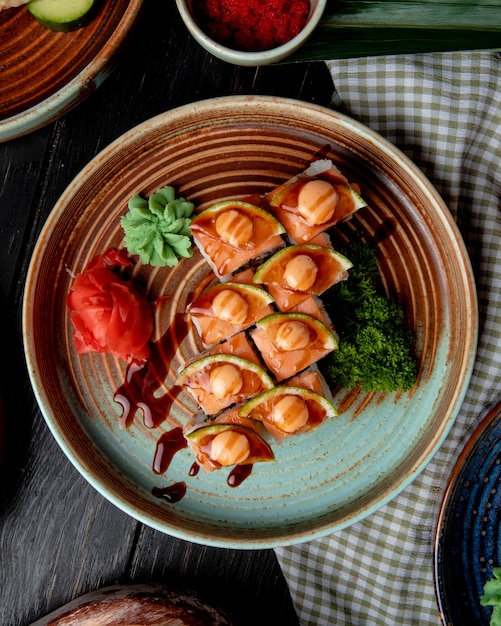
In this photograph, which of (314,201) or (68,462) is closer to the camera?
(314,201)

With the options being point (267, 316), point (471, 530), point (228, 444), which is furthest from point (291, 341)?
point (471, 530)

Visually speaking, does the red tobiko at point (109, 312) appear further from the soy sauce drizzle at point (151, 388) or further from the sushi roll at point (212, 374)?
the sushi roll at point (212, 374)

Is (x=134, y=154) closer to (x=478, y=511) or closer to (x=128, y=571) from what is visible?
(x=128, y=571)

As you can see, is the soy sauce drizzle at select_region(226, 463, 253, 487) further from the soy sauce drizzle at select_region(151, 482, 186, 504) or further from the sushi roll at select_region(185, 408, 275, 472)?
the soy sauce drizzle at select_region(151, 482, 186, 504)

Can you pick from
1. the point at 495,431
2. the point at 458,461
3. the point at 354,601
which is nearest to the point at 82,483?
the point at 354,601

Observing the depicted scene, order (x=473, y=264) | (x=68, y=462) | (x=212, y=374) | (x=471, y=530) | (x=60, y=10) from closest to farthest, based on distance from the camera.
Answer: (x=60, y=10) < (x=212, y=374) < (x=473, y=264) < (x=471, y=530) < (x=68, y=462)

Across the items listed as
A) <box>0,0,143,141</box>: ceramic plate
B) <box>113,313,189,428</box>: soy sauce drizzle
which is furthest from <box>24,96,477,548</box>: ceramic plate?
<box>0,0,143,141</box>: ceramic plate

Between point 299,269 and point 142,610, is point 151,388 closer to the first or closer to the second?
point 299,269
